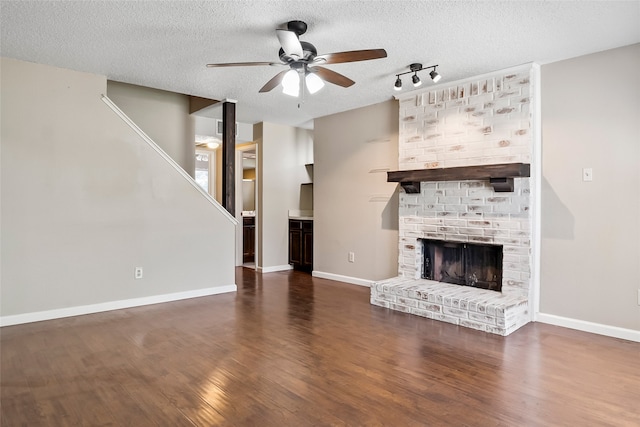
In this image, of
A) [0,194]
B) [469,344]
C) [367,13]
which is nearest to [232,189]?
[0,194]

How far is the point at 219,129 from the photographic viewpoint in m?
6.44

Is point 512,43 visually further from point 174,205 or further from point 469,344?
point 174,205

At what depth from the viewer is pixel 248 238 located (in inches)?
300

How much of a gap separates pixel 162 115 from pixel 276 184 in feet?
6.95

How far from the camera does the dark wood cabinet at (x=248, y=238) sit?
7.55 meters

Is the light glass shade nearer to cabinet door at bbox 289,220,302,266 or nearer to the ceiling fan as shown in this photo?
the ceiling fan

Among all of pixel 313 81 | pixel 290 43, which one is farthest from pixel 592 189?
pixel 290 43

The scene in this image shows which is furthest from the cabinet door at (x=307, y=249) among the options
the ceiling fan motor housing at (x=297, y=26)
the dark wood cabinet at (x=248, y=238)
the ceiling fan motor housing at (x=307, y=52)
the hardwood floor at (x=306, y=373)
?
the ceiling fan motor housing at (x=297, y=26)

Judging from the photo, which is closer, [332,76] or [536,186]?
[332,76]

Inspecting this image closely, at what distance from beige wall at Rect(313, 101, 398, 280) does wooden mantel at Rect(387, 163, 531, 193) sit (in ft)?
1.64

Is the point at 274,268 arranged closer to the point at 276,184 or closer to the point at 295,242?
the point at 295,242

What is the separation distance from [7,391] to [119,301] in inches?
77.3

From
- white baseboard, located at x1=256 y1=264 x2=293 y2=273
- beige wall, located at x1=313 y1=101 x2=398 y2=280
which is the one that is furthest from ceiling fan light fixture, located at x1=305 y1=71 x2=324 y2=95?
white baseboard, located at x1=256 y1=264 x2=293 y2=273

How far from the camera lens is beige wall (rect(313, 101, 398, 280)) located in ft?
17.0
